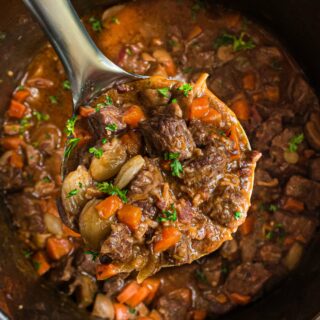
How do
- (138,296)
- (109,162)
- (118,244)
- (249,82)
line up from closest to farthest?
1. (118,244)
2. (109,162)
3. (138,296)
4. (249,82)

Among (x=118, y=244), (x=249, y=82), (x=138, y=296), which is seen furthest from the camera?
(x=249, y=82)

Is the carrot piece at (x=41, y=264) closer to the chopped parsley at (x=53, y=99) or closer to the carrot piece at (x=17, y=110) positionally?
the carrot piece at (x=17, y=110)

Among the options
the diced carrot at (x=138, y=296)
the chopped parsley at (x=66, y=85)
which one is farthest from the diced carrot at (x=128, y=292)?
the chopped parsley at (x=66, y=85)

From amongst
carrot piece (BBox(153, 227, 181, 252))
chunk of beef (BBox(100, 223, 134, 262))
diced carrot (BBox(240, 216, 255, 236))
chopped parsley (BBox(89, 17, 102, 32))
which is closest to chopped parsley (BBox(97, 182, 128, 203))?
chunk of beef (BBox(100, 223, 134, 262))

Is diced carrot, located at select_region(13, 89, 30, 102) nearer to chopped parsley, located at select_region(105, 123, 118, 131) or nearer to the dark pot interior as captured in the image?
the dark pot interior

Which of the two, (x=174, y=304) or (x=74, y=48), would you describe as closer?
(x=74, y=48)

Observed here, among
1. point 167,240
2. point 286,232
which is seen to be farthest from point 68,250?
Result: point 286,232

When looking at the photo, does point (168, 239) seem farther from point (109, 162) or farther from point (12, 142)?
point (12, 142)

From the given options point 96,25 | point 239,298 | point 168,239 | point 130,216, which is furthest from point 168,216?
point 96,25
